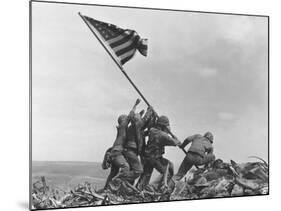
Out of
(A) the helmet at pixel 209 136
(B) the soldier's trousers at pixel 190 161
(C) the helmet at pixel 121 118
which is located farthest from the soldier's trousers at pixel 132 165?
(A) the helmet at pixel 209 136

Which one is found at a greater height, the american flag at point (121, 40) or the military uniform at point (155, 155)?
the american flag at point (121, 40)

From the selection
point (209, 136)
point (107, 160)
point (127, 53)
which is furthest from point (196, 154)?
point (127, 53)

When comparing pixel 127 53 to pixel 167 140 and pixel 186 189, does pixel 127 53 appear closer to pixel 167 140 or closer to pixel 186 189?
pixel 167 140

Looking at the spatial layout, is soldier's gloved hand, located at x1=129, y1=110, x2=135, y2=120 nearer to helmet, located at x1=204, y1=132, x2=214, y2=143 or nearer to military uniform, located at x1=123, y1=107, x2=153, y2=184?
military uniform, located at x1=123, y1=107, x2=153, y2=184

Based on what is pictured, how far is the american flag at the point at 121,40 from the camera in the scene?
4419mm

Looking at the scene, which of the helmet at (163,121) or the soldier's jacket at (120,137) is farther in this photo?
the helmet at (163,121)

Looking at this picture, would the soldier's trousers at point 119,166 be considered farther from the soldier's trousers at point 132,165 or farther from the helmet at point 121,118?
the helmet at point 121,118

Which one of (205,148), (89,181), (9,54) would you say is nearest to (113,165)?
(89,181)

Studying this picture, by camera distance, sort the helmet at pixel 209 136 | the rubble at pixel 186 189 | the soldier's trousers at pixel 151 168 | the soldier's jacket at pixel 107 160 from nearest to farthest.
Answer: the rubble at pixel 186 189 → the soldier's jacket at pixel 107 160 → the soldier's trousers at pixel 151 168 → the helmet at pixel 209 136

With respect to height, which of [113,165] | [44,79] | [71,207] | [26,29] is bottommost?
[71,207]

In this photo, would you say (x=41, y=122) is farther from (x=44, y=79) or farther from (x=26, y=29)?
(x=26, y=29)

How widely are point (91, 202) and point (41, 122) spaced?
741 millimetres

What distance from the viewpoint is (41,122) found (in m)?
4.24

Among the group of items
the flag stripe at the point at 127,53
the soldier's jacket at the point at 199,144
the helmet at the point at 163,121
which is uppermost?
the flag stripe at the point at 127,53
